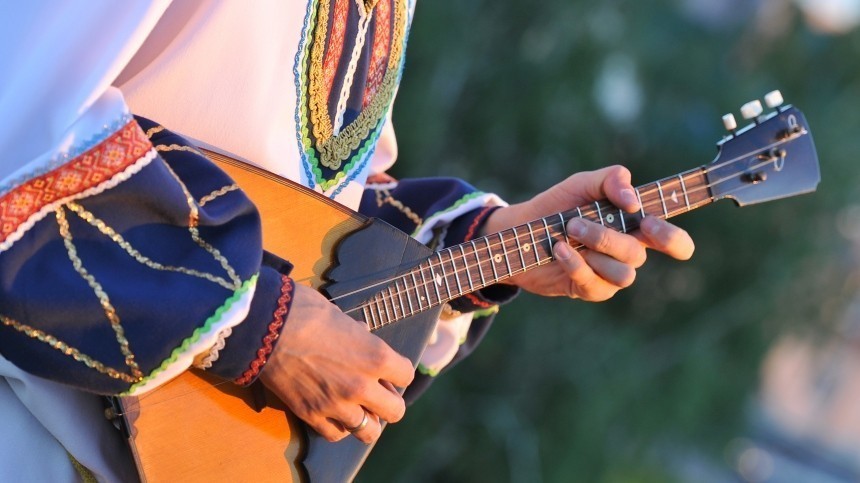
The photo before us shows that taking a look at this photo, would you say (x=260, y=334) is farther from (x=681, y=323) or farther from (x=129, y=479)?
(x=681, y=323)

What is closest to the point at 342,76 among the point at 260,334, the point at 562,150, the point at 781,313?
the point at 260,334

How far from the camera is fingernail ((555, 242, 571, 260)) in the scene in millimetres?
1503

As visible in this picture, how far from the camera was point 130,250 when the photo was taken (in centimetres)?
104

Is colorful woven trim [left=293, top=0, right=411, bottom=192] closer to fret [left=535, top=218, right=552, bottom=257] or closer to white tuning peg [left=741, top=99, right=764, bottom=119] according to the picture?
fret [left=535, top=218, right=552, bottom=257]

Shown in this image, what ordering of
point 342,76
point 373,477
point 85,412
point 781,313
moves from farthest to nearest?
point 781,313 < point 373,477 < point 342,76 < point 85,412

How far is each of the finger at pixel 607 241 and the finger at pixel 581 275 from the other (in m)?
0.03

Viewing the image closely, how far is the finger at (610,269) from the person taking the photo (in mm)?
1510

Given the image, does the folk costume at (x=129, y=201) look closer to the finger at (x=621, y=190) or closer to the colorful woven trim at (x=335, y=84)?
the colorful woven trim at (x=335, y=84)

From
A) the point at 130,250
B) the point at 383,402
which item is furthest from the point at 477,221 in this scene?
the point at 130,250

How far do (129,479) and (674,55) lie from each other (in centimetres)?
364

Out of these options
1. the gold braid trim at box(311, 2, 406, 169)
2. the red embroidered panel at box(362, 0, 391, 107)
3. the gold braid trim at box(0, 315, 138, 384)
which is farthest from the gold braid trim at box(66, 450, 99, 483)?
the red embroidered panel at box(362, 0, 391, 107)

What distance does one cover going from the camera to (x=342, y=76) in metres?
1.39

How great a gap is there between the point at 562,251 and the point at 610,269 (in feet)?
0.26

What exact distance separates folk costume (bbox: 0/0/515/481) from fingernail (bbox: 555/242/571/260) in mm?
433
